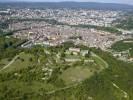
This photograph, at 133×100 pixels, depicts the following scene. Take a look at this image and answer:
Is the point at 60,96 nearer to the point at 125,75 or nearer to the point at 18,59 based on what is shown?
the point at 125,75

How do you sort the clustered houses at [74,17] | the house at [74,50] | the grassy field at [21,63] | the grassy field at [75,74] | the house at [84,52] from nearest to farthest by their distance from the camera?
the grassy field at [75,74] < the grassy field at [21,63] < the house at [84,52] < the house at [74,50] < the clustered houses at [74,17]

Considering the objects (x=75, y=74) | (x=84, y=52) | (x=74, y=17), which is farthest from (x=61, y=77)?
(x=74, y=17)

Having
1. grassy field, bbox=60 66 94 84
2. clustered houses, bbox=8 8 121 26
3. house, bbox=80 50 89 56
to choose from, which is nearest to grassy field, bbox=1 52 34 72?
grassy field, bbox=60 66 94 84

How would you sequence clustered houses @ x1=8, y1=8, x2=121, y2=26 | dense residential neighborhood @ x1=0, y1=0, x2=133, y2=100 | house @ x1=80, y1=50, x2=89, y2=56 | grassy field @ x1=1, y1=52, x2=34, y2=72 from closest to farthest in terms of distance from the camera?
dense residential neighborhood @ x1=0, y1=0, x2=133, y2=100, grassy field @ x1=1, y1=52, x2=34, y2=72, house @ x1=80, y1=50, x2=89, y2=56, clustered houses @ x1=8, y1=8, x2=121, y2=26

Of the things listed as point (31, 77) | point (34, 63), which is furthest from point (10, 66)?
point (31, 77)

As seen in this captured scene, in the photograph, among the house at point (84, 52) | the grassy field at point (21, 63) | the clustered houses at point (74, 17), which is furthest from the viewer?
the clustered houses at point (74, 17)

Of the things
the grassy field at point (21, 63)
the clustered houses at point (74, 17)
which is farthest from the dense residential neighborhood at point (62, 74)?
the clustered houses at point (74, 17)

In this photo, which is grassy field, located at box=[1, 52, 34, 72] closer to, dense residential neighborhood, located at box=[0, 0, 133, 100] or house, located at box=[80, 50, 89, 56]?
dense residential neighborhood, located at box=[0, 0, 133, 100]

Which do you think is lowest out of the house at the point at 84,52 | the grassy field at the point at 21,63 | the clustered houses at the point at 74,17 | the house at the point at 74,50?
the clustered houses at the point at 74,17

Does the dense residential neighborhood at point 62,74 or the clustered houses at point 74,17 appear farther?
the clustered houses at point 74,17

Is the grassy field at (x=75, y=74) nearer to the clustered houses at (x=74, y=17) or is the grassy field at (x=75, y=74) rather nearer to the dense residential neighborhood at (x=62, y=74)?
the dense residential neighborhood at (x=62, y=74)

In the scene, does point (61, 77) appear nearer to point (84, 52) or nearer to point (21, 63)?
point (21, 63)
